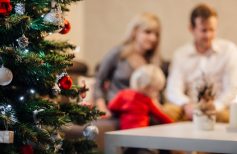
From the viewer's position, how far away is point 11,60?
1465 millimetres

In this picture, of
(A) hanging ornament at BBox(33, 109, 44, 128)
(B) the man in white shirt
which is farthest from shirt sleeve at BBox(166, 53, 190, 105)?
(A) hanging ornament at BBox(33, 109, 44, 128)

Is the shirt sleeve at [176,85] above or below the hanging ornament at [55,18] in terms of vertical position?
below

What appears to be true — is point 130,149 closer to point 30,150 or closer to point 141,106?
point 141,106

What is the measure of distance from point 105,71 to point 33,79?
1689mm

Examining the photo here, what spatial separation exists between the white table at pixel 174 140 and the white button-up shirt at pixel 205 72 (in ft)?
2.85

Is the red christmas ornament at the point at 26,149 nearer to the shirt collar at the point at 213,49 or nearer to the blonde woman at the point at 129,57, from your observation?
the blonde woman at the point at 129,57

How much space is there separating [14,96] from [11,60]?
0.69ft

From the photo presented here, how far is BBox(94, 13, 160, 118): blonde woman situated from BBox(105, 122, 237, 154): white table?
1.13 meters

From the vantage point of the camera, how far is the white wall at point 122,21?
11.2 ft

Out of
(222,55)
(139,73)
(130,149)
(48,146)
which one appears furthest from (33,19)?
(222,55)

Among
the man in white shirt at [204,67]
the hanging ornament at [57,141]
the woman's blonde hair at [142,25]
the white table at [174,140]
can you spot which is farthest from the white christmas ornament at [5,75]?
the woman's blonde hair at [142,25]

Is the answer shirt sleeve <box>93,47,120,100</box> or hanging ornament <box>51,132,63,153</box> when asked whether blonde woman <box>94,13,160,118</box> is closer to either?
shirt sleeve <box>93,47,120,100</box>

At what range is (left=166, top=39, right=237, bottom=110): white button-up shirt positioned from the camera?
2.86m

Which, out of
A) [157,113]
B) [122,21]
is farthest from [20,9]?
[122,21]
